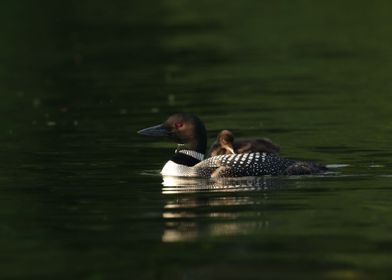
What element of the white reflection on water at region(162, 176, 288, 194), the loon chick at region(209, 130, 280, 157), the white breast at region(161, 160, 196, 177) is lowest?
the white reflection on water at region(162, 176, 288, 194)

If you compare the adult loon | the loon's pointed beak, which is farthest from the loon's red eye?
the loon's pointed beak

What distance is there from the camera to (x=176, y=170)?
14.4m

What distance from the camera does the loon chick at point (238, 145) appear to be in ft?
50.0

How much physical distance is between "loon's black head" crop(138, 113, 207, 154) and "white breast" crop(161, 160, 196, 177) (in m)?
0.48

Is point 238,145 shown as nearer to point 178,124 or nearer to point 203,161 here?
point 178,124

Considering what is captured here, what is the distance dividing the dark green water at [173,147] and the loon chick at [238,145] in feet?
0.87

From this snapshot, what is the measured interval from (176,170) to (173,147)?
8.51ft

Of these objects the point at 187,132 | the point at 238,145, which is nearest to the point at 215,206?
the point at 187,132

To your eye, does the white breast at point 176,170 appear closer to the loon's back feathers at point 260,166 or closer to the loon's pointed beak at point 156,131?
the loon's back feathers at point 260,166

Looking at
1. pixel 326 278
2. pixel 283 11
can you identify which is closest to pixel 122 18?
pixel 283 11

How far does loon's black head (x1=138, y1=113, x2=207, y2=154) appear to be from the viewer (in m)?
14.9

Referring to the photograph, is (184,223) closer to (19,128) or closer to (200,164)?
(200,164)

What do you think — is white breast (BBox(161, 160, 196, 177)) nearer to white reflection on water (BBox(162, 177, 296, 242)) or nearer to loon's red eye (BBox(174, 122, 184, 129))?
white reflection on water (BBox(162, 177, 296, 242))

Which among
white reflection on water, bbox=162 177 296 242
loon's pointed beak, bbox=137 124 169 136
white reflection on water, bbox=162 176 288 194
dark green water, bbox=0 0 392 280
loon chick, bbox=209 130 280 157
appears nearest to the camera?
dark green water, bbox=0 0 392 280
